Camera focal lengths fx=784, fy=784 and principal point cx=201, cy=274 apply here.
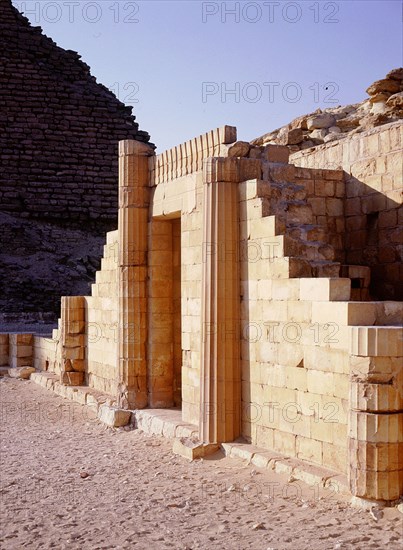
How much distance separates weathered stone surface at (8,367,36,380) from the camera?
1678cm

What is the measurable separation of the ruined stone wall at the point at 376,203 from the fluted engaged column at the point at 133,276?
2936 mm

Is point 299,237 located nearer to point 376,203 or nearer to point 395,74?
point 376,203

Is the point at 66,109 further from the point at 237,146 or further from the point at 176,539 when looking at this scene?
the point at 176,539

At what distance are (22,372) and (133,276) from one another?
621 cm

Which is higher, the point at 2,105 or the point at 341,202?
the point at 2,105

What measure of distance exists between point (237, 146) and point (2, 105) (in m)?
32.7

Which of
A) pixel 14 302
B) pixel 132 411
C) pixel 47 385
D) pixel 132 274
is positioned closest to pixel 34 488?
pixel 132 411

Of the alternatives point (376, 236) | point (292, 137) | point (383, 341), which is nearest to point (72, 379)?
point (292, 137)

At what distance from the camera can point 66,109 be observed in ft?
135

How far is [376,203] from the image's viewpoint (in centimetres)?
997

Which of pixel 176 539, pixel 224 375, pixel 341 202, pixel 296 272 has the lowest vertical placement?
pixel 176 539

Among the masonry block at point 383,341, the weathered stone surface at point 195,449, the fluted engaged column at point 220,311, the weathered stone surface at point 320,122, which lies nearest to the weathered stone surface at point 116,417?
the weathered stone surface at point 195,449

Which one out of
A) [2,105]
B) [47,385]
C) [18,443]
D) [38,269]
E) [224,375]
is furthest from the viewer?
[2,105]

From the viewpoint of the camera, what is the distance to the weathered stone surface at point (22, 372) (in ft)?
55.1
